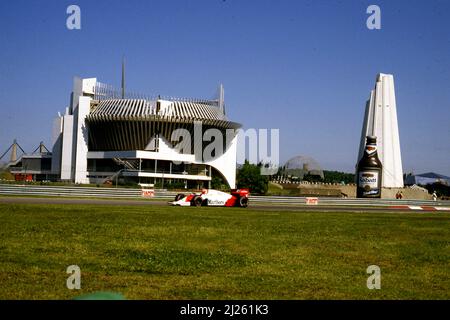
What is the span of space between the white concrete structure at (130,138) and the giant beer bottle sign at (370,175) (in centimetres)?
3460

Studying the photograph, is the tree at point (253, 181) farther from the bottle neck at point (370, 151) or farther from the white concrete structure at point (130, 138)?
the bottle neck at point (370, 151)

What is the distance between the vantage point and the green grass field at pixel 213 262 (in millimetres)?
8148

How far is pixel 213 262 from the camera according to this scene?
1082 centimetres

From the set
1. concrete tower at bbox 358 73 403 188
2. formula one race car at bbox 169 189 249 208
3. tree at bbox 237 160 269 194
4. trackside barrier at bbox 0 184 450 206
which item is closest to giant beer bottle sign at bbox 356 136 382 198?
trackside barrier at bbox 0 184 450 206

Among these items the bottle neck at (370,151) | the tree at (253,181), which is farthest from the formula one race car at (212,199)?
the tree at (253,181)

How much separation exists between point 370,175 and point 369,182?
0.85m

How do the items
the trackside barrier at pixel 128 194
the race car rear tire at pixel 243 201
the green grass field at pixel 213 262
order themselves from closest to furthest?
the green grass field at pixel 213 262, the race car rear tire at pixel 243 201, the trackside barrier at pixel 128 194

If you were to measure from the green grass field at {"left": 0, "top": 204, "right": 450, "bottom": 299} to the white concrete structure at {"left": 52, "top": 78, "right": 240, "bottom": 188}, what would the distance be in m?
75.4

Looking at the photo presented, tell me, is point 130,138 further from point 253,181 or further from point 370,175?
point 370,175

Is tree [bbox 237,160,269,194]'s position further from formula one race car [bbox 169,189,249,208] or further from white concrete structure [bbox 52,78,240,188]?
formula one race car [bbox 169,189,249,208]

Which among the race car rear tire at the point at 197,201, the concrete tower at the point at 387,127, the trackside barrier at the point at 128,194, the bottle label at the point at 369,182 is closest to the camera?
the race car rear tire at the point at 197,201

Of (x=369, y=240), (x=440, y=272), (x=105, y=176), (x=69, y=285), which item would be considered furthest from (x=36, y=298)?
(x=105, y=176)

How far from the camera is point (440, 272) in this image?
10.6 meters

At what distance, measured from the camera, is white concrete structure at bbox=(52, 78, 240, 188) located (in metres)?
94.2
